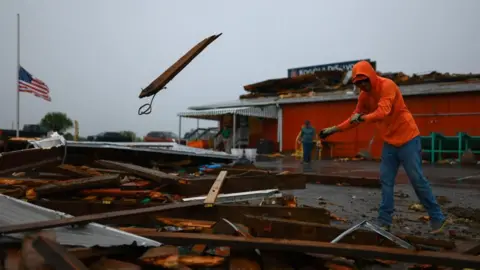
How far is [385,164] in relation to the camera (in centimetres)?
414

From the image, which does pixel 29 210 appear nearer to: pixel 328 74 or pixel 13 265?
pixel 13 265

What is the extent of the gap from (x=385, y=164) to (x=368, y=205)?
1.42m

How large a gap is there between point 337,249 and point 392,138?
2096 millimetres

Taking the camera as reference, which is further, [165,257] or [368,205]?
[368,205]

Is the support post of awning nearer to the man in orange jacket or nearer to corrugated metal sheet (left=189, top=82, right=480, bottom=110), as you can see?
corrugated metal sheet (left=189, top=82, right=480, bottom=110)

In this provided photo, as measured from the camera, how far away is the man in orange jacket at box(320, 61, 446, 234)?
3.83m

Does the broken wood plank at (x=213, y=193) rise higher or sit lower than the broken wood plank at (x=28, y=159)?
lower

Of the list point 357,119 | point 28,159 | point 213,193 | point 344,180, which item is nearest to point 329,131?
point 357,119

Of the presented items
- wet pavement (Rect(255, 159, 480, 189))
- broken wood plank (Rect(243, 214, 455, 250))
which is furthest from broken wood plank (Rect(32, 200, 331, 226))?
wet pavement (Rect(255, 159, 480, 189))

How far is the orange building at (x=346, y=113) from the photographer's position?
17172mm

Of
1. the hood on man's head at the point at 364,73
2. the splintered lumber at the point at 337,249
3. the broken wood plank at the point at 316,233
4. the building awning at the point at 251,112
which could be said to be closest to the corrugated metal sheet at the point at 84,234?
the splintered lumber at the point at 337,249

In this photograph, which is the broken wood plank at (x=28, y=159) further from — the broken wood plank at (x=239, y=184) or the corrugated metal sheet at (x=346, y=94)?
the corrugated metal sheet at (x=346, y=94)

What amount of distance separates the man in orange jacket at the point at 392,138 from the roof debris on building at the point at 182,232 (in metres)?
0.80

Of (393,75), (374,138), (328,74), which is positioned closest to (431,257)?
(374,138)
